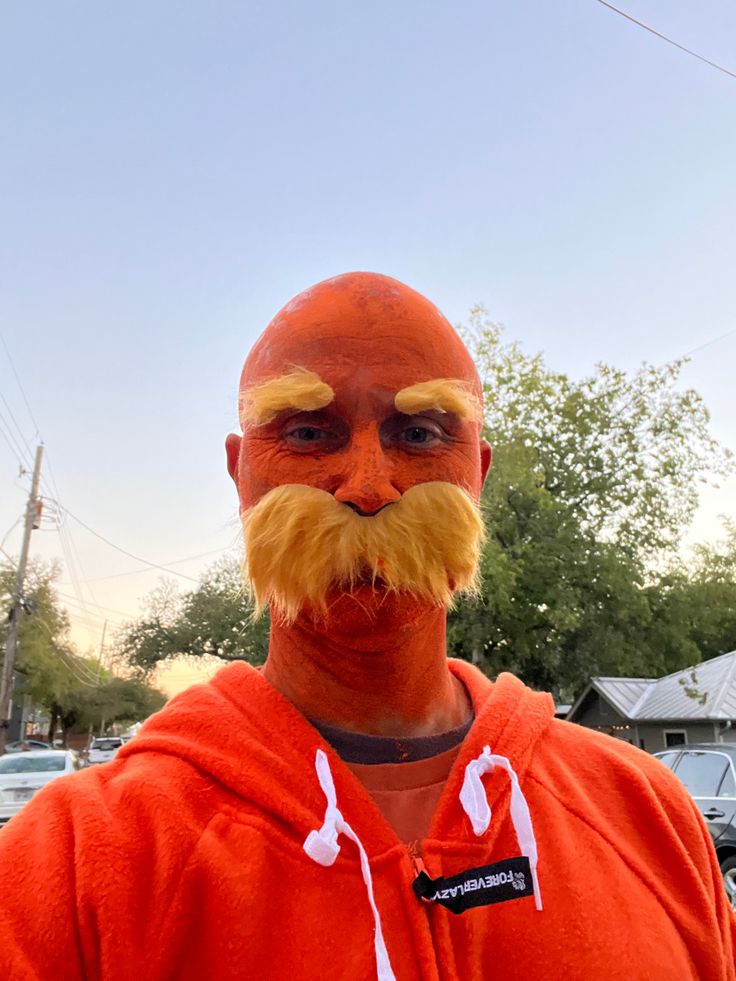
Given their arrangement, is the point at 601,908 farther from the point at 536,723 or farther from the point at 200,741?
the point at 200,741

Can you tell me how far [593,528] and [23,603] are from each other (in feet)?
53.9

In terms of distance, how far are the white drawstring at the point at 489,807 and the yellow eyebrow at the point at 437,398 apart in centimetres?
64

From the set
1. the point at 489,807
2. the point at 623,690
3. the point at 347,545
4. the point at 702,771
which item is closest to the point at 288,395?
the point at 347,545

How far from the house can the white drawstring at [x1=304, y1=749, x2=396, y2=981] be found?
15655 millimetres

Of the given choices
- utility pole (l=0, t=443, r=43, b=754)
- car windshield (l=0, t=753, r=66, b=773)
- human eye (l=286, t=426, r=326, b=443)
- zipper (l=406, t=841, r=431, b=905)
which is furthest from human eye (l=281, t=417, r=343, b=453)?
utility pole (l=0, t=443, r=43, b=754)

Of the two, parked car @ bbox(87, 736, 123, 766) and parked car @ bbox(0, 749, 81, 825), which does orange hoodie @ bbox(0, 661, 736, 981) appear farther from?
parked car @ bbox(87, 736, 123, 766)

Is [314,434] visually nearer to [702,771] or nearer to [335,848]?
[335,848]

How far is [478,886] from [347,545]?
0.56m

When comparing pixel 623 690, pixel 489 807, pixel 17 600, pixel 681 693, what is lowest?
pixel 489 807

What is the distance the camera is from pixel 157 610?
28266 mm

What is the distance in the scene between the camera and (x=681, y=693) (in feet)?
59.6

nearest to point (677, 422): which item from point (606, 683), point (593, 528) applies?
point (593, 528)

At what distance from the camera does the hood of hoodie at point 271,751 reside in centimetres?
124

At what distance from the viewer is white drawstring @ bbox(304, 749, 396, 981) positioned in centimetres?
109
